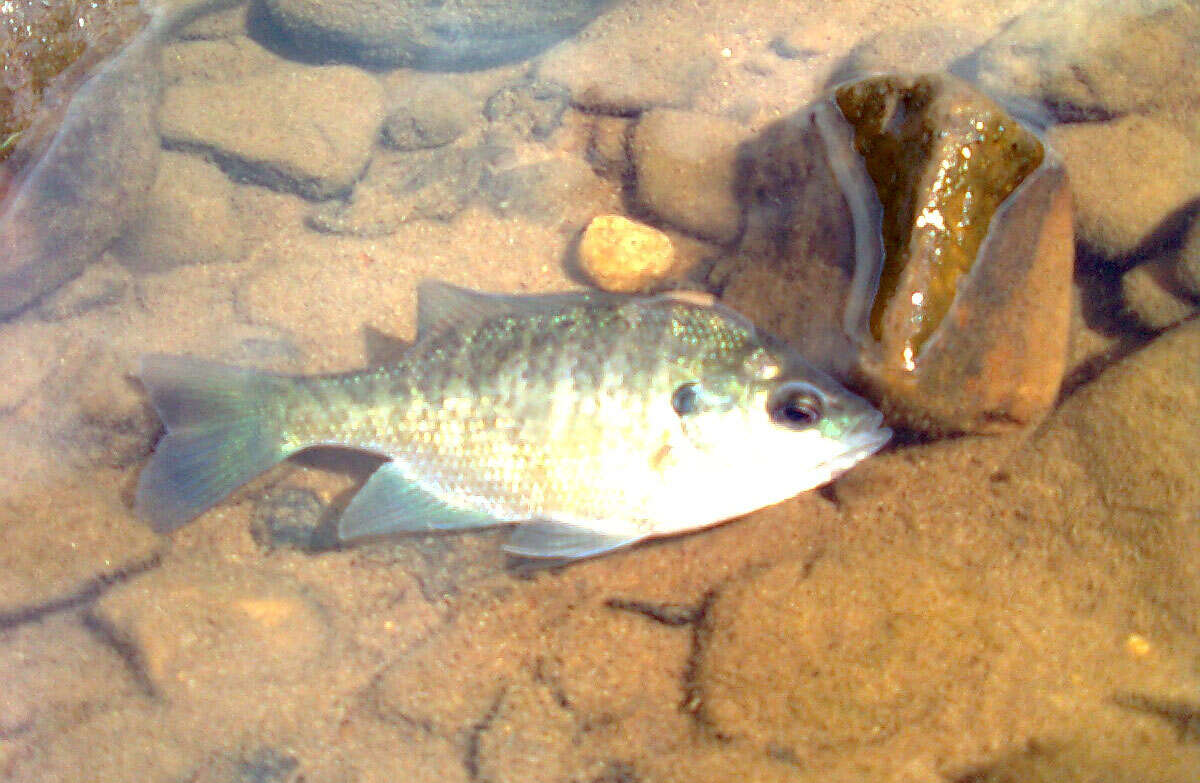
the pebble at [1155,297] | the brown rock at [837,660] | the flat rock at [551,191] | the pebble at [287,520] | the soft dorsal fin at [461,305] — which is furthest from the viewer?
the flat rock at [551,191]

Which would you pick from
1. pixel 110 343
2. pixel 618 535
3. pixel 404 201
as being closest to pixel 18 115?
pixel 110 343

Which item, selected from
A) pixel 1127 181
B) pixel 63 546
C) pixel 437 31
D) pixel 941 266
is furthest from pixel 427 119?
pixel 1127 181

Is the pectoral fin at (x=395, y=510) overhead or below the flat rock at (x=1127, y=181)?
below

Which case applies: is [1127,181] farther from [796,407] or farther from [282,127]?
[282,127]

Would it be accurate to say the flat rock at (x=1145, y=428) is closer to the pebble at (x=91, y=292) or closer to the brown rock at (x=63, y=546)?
the brown rock at (x=63, y=546)

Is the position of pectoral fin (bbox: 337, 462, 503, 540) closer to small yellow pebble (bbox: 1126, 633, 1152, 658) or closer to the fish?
the fish

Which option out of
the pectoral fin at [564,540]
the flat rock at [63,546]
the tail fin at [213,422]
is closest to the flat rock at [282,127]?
the tail fin at [213,422]

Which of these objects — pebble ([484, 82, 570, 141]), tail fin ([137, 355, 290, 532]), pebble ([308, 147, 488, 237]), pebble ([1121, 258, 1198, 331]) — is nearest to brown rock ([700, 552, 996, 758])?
pebble ([1121, 258, 1198, 331])

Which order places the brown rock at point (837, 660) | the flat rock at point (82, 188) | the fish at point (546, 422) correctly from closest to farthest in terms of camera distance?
1. the brown rock at point (837, 660)
2. the fish at point (546, 422)
3. the flat rock at point (82, 188)
